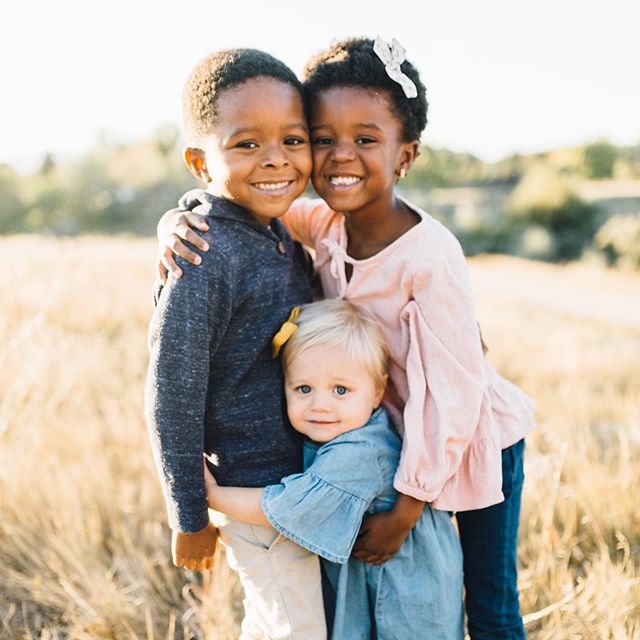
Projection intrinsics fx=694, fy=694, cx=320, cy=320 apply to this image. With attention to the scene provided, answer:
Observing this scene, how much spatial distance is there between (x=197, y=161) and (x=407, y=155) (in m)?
0.63

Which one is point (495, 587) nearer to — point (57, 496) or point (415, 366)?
point (415, 366)

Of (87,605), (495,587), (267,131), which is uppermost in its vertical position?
(267,131)

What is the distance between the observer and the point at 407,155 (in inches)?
82.5

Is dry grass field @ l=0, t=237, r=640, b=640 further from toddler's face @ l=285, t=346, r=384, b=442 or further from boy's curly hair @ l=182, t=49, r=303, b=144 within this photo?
boy's curly hair @ l=182, t=49, r=303, b=144

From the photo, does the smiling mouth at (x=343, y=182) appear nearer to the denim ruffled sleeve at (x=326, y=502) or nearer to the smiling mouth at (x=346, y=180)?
the smiling mouth at (x=346, y=180)

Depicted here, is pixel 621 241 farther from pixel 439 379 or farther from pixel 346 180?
pixel 439 379

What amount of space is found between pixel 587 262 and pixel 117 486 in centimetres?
2545

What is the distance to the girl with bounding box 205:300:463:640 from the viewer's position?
176 cm

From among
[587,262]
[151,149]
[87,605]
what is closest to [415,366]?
[87,605]

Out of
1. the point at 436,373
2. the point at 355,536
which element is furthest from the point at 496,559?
the point at 436,373

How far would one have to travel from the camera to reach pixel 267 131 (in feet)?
5.94

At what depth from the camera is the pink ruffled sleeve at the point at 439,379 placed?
69.8 inches

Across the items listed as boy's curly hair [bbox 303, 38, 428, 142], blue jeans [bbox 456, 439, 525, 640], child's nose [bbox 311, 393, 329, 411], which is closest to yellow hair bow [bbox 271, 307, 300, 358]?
child's nose [bbox 311, 393, 329, 411]

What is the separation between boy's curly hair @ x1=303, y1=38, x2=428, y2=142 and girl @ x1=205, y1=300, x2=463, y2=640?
1.95ft
